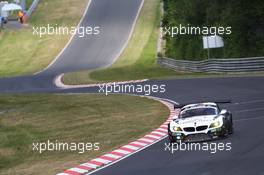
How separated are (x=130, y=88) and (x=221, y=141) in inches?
883

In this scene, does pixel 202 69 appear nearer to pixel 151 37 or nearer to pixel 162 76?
pixel 162 76

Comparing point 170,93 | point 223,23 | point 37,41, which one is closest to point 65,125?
point 170,93

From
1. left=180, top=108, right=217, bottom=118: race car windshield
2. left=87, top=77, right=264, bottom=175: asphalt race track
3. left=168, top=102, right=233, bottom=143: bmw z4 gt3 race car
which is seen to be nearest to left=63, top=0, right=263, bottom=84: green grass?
left=87, top=77, right=264, bottom=175: asphalt race track

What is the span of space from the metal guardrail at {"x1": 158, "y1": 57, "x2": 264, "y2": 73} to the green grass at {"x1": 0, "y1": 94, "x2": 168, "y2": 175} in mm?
10651

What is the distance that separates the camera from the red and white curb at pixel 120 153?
17984 millimetres

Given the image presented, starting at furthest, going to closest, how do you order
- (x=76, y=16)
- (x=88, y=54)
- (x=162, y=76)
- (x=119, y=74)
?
1. (x=76, y=16)
2. (x=88, y=54)
3. (x=119, y=74)
4. (x=162, y=76)

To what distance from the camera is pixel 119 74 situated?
51.7 m

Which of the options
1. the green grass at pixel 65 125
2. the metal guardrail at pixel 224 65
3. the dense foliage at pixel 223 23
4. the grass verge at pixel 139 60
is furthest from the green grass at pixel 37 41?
the green grass at pixel 65 125

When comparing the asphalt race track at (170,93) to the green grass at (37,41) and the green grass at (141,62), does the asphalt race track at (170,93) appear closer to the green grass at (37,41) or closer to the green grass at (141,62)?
the green grass at (141,62)

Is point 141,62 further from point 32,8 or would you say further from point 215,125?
point 215,125

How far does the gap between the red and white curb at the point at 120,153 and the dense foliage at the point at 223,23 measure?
24012mm

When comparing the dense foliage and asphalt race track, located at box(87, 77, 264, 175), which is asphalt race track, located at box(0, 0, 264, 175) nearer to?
asphalt race track, located at box(87, 77, 264, 175)

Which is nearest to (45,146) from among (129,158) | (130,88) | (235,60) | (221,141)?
(129,158)

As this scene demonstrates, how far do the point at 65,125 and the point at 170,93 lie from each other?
10667mm
